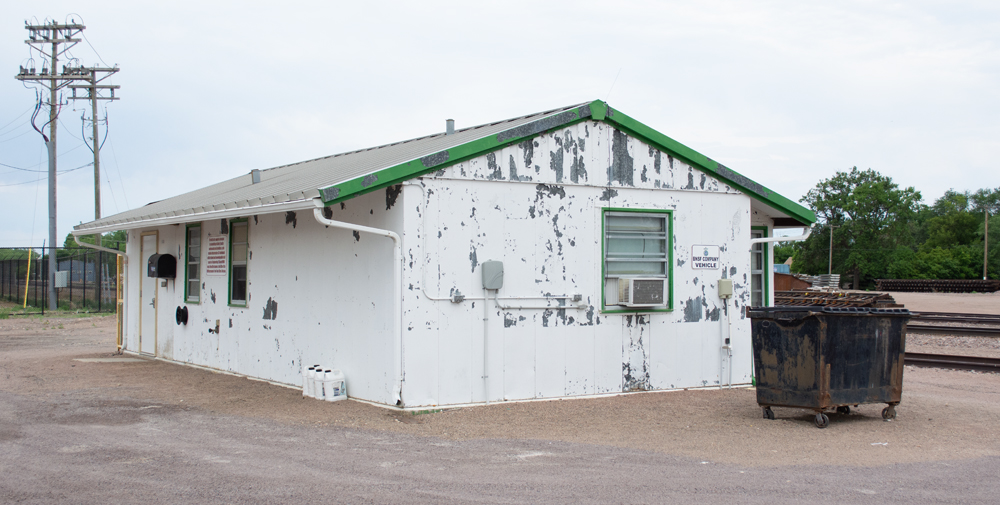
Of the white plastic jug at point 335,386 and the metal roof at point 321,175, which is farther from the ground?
the metal roof at point 321,175

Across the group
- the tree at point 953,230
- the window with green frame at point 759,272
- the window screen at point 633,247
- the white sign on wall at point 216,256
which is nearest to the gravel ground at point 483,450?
the window screen at point 633,247

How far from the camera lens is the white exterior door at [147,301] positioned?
14.4m

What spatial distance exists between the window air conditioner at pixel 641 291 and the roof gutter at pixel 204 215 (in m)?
3.90

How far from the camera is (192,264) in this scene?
1298 centimetres

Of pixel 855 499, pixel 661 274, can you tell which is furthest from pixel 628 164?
pixel 855 499

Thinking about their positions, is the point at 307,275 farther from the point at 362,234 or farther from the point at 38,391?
the point at 38,391

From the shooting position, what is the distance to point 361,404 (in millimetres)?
8727

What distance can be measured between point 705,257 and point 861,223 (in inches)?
2628

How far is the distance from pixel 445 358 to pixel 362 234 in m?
1.72

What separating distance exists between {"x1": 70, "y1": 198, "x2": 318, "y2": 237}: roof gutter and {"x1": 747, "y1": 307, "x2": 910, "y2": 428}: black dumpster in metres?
4.98

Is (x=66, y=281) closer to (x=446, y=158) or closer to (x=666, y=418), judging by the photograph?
(x=446, y=158)

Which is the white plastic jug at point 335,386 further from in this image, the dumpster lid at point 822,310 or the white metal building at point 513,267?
the dumpster lid at point 822,310

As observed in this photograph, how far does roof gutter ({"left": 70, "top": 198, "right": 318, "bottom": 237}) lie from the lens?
331 inches

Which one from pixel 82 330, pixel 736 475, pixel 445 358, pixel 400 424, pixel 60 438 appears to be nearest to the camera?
pixel 736 475
